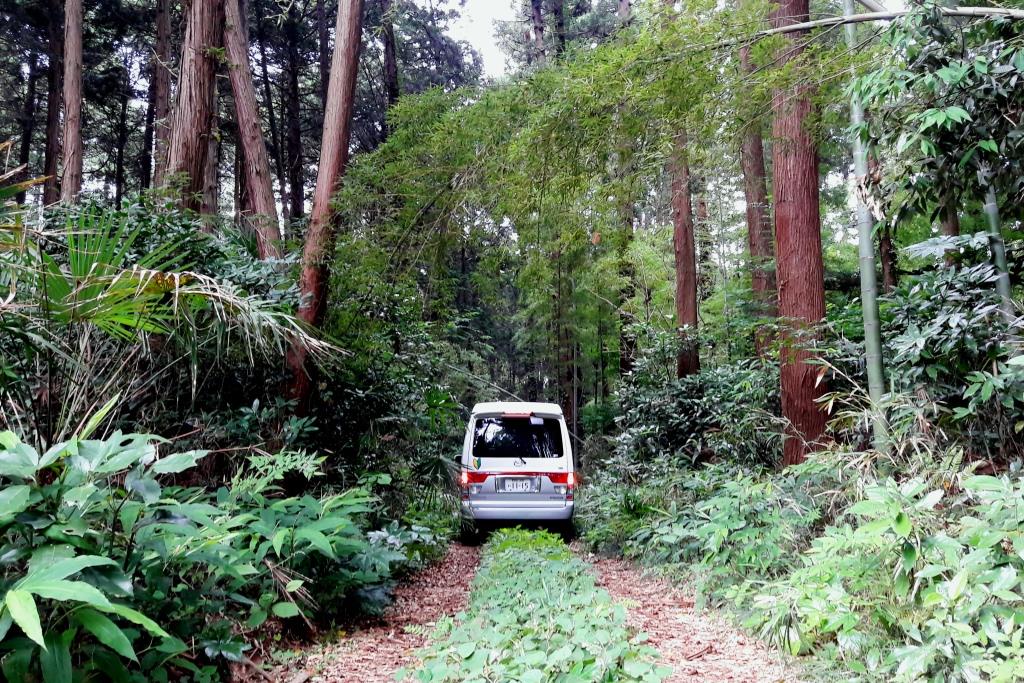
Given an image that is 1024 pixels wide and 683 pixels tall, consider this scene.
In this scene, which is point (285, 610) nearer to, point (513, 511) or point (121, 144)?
point (513, 511)

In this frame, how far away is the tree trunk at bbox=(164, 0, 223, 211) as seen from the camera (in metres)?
6.96

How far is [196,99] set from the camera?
23.0ft

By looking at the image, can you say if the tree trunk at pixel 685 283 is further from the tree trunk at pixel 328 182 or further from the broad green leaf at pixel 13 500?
the broad green leaf at pixel 13 500

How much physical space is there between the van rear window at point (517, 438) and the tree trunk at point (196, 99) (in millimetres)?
4228

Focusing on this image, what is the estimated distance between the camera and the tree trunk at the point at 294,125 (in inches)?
619

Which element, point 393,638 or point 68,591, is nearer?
point 68,591

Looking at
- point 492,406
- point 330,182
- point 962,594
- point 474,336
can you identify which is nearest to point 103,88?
point 474,336

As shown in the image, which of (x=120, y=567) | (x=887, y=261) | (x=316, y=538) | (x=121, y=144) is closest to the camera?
(x=120, y=567)

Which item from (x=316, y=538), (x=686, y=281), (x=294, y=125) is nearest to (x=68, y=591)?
(x=316, y=538)

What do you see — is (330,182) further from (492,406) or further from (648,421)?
(648,421)

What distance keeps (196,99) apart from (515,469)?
5.49 m

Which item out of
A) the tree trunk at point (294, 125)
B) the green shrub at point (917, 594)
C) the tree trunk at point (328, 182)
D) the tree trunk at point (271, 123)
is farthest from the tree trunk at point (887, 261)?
the tree trunk at point (271, 123)

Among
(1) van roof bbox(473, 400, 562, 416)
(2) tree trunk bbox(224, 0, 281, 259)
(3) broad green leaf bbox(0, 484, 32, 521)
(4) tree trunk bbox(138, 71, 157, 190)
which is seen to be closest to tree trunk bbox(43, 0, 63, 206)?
(4) tree trunk bbox(138, 71, 157, 190)

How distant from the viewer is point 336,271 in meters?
6.78
